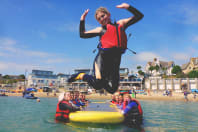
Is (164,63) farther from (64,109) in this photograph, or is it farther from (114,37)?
(114,37)

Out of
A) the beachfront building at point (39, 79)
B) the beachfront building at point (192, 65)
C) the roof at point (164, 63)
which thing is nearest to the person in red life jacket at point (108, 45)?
the beachfront building at point (192, 65)

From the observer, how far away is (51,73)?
108m

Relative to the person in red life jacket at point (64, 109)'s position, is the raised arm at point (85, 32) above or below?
above

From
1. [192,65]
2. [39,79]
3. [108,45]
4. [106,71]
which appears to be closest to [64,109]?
[106,71]

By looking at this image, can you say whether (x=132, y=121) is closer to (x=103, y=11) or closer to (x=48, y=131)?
(x=48, y=131)

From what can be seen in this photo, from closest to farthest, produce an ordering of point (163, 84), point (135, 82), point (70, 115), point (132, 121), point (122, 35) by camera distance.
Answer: point (122, 35), point (132, 121), point (70, 115), point (163, 84), point (135, 82)

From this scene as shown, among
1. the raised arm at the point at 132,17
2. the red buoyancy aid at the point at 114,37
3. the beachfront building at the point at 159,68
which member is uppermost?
the beachfront building at the point at 159,68

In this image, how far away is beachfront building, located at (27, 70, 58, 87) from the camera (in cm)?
10150

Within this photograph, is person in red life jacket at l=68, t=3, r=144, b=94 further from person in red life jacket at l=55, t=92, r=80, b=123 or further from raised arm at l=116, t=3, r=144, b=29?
person in red life jacket at l=55, t=92, r=80, b=123

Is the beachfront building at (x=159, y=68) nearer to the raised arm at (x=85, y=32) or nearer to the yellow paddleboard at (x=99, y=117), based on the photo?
the yellow paddleboard at (x=99, y=117)

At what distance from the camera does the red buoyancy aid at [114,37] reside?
10.9 ft

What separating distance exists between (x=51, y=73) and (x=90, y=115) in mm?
102869

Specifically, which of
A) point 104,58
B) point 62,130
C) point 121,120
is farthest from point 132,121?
point 104,58

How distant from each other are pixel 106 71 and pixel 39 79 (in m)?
105
